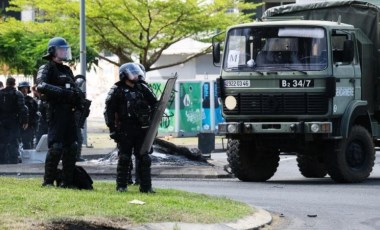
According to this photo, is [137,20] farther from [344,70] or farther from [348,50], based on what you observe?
[348,50]

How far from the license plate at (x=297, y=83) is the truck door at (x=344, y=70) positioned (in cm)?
47

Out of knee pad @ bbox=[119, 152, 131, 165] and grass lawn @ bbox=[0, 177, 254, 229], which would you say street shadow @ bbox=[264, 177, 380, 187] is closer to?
grass lawn @ bbox=[0, 177, 254, 229]

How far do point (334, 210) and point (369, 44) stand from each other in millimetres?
6554

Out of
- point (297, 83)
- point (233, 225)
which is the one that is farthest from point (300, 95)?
point (233, 225)

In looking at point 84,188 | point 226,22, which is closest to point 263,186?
point 84,188

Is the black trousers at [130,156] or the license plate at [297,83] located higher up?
the license plate at [297,83]

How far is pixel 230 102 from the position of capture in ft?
69.6

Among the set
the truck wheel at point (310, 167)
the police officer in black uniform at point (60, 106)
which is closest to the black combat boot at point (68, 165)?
the police officer in black uniform at point (60, 106)

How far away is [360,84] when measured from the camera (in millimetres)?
21344

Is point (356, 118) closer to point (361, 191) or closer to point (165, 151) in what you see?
point (361, 191)

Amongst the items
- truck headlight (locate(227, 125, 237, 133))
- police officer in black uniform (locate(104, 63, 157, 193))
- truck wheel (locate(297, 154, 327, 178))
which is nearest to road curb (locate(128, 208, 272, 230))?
police officer in black uniform (locate(104, 63, 157, 193))

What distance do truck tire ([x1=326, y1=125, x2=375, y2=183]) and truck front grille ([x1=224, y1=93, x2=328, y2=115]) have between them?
0.77 meters

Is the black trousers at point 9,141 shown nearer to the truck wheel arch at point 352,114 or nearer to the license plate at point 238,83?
the license plate at point 238,83

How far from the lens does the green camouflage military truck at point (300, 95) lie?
68.1ft
